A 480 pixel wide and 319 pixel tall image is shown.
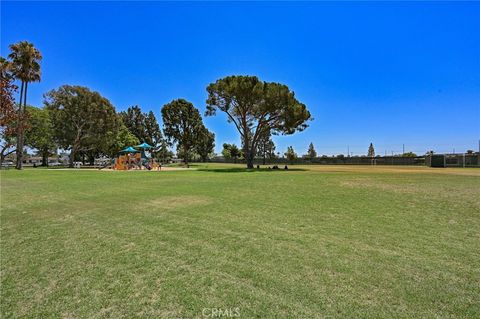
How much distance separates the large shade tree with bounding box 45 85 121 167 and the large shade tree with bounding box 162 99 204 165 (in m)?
9.99

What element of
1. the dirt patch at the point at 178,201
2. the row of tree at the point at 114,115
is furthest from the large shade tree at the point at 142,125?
the dirt patch at the point at 178,201

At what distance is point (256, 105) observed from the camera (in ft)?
104

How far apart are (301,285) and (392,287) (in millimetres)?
941

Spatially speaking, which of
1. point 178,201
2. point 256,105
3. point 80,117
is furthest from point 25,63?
point 178,201

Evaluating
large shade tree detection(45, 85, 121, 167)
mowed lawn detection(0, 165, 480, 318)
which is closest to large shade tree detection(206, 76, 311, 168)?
large shade tree detection(45, 85, 121, 167)

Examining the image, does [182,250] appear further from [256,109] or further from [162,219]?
[256,109]

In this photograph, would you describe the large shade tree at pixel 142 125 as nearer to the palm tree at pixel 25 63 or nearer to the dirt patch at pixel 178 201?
the palm tree at pixel 25 63

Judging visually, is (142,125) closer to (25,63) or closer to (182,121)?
(182,121)

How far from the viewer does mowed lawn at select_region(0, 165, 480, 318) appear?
9.36 feet

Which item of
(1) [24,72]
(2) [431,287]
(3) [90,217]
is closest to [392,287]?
(2) [431,287]

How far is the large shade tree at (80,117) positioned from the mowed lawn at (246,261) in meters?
36.2

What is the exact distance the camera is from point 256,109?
1266 inches

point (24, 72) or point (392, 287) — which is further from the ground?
point (24, 72)

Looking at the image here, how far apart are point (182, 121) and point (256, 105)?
78.2 ft
